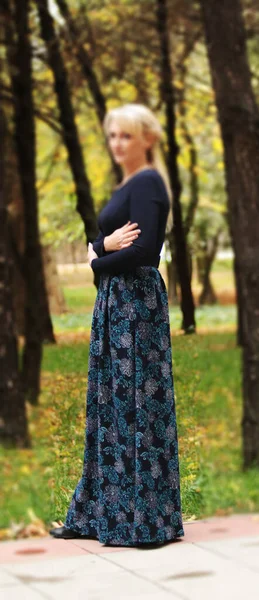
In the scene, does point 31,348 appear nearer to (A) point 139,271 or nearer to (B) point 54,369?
(B) point 54,369

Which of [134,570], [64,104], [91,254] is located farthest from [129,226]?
[64,104]

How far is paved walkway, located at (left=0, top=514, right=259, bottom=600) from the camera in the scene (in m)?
3.70

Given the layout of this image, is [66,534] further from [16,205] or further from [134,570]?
[16,205]

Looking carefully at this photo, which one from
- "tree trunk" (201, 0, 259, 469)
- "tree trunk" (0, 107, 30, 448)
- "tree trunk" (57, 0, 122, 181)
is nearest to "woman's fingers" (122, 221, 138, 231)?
"tree trunk" (201, 0, 259, 469)

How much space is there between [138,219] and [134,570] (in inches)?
51.7

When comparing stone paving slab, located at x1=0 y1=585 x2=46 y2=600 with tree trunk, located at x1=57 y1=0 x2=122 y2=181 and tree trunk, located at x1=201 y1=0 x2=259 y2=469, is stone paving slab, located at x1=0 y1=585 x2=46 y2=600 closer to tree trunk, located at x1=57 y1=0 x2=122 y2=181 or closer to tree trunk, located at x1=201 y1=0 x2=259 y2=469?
tree trunk, located at x1=201 y1=0 x2=259 y2=469

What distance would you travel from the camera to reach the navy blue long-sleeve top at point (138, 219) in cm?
389

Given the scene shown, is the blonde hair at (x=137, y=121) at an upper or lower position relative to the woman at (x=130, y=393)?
upper

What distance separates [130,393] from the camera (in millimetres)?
4102

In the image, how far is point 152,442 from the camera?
13.5 ft

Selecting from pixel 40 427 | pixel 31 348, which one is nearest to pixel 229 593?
pixel 40 427

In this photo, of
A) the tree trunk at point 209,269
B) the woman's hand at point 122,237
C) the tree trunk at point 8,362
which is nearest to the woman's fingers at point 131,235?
the woman's hand at point 122,237

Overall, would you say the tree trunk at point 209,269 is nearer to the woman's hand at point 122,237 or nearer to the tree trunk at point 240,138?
the tree trunk at point 240,138

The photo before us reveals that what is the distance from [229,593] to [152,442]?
0.68 meters
